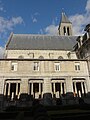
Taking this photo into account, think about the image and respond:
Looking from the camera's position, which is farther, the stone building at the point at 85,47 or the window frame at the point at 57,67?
the stone building at the point at 85,47

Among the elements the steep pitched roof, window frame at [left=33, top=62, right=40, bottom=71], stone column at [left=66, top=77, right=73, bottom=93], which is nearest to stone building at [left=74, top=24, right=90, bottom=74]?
stone column at [left=66, top=77, right=73, bottom=93]

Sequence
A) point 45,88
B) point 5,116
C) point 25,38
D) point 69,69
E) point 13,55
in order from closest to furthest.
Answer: point 5,116
point 45,88
point 69,69
point 13,55
point 25,38

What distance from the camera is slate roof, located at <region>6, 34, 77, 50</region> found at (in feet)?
95.9

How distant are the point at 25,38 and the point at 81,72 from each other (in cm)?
1518

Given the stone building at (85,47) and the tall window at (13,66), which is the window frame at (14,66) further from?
the stone building at (85,47)

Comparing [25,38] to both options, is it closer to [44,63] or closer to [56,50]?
[56,50]

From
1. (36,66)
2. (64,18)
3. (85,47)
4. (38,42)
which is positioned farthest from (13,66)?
(64,18)

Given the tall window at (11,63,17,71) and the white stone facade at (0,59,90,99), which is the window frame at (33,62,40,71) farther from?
the tall window at (11,63,17,71)

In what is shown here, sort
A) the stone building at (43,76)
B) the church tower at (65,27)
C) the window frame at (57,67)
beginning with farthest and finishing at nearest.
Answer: the church tower at (65,27), the window frame at (57,67), the stone building at (43,76)

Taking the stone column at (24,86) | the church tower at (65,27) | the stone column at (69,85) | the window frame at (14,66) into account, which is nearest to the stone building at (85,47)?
the stone column at (69,85)

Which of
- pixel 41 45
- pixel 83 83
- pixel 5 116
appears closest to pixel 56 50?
pixel 41 45

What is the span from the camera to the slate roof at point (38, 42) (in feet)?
95.9

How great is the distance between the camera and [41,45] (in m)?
30.2

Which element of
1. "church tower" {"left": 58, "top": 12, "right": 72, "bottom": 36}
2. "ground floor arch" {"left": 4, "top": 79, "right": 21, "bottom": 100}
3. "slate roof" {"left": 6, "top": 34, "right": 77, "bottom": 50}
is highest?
"church tower" {"left": 58, "top": 12, "right": 72, "bottom": 36}
